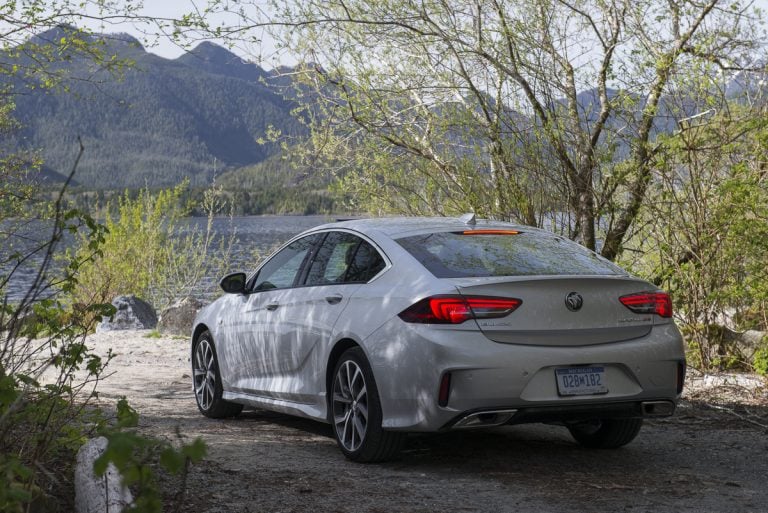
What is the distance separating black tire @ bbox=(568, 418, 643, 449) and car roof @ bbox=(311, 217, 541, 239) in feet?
4.88

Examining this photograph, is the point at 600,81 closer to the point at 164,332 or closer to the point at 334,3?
the point at 334,3

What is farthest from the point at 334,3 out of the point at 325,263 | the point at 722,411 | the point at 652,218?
the point at 722,411

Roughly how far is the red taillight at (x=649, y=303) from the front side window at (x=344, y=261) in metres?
1.57

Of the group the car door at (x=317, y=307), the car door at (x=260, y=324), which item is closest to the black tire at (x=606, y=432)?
the car door at (x=317, y=307)

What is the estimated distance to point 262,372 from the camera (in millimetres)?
7840

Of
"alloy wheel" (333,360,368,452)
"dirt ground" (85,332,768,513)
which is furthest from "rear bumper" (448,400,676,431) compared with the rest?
"alloy wheel" (333,360,368,452)

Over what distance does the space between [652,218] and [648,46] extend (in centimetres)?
205

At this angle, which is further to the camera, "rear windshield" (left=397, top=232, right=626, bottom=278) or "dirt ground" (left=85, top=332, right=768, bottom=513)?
"rear windshield" (left=397, top=232, right=626, bottom=278)

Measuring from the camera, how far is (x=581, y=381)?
593 centimetres

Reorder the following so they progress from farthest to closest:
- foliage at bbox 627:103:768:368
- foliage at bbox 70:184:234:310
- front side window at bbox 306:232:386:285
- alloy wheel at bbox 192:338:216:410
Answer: foliage at bbox 70:184:234:310 → foliage at bbox 627:103:768:368 → alloy wheel at bbox 192:338:216:410 → front side window at bbox 306:232:386:285

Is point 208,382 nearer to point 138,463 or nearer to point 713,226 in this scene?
point 713,226

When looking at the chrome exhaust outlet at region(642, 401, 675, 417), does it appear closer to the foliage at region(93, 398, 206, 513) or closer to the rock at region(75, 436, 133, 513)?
the rock at region(75, 436, 133, 513)

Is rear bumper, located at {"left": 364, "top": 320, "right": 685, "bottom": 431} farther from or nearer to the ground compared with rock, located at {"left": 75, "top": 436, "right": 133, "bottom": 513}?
farther from the ground

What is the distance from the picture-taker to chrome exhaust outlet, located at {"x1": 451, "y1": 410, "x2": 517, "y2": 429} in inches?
228
